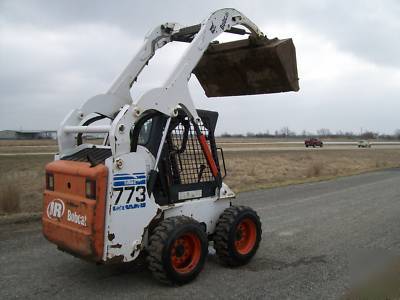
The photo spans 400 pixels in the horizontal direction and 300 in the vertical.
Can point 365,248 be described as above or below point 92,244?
below

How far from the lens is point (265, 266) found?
21.3 ft

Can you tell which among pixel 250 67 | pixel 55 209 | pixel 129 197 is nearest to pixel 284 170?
pixel 250 67

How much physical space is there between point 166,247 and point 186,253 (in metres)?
0.58

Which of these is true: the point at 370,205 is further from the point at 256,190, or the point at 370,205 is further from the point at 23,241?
the point at 23,241

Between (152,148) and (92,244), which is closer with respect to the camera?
(92,244)

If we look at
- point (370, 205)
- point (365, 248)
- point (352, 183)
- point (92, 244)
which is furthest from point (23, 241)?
point (352, 183)

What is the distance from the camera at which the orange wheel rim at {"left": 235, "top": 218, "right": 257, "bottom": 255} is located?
655 cm

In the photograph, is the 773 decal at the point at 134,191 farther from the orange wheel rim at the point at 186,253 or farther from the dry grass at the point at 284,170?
the dry grass at the point at 284,170

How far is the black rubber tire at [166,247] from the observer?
206 inches

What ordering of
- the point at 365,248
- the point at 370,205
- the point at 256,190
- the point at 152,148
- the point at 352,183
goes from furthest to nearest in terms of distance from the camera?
1. the point at 352,183
2. the point at 256,190
3. the point at 370,205
4. the point at 365,248
5. the point at 152,148

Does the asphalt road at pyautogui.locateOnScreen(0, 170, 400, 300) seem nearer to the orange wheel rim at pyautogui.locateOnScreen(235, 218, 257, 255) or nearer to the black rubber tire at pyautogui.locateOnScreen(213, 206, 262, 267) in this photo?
the black rubber tire at pyautogui.locateOnScreen(213, 206, 262, 267)

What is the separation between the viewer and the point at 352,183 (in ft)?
56.4

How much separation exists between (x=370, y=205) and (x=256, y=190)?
3884 mm

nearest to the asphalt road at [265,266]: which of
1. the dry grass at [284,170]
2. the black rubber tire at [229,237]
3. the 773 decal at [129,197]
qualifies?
the black rubber tire at [229,237]
